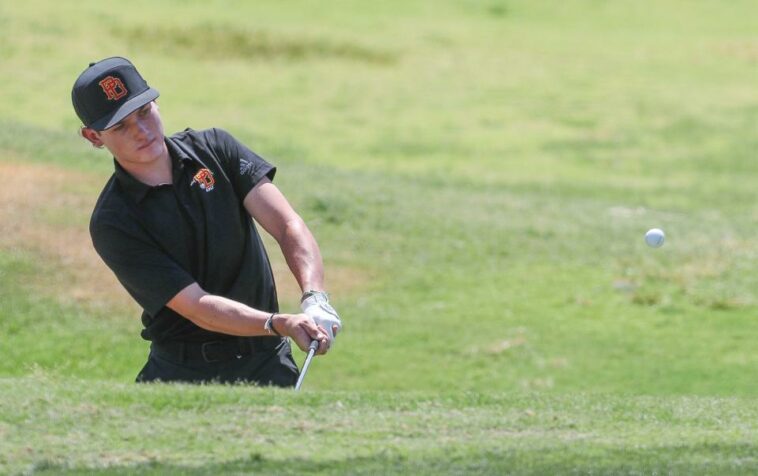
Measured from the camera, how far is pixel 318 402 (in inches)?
234

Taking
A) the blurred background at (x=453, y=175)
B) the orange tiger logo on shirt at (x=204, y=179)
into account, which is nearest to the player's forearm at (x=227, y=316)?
the orange tiger logo on shirt at (x=204, y=179)

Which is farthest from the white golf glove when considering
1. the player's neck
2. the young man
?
the player's neck

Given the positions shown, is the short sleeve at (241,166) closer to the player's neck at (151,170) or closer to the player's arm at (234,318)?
the player's neck at (151,170)

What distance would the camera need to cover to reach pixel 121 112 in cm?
554

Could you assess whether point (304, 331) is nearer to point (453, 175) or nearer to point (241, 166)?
point (241, 166)

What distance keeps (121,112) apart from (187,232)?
0.59 meters

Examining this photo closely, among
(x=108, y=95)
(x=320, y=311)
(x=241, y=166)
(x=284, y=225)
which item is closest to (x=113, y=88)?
(x=108, y=95)

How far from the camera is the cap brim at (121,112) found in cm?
554

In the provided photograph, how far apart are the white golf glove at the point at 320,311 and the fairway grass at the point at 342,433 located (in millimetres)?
411

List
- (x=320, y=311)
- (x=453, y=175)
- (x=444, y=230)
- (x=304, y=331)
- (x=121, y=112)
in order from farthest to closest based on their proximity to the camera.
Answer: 1. (x=453, y=175)
2. (x=444, y=230)
3. (x=121, y=112)
4. (x=320, y=311)
5. (x=304, y=331)

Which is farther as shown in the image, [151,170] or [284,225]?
[284,225]

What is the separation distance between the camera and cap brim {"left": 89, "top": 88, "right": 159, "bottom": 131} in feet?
18.2

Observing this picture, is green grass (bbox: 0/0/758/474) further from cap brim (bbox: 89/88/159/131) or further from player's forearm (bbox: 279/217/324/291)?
cap brim (bbox: 89/88/159/131)

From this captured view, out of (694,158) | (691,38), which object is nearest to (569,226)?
(694,158)
